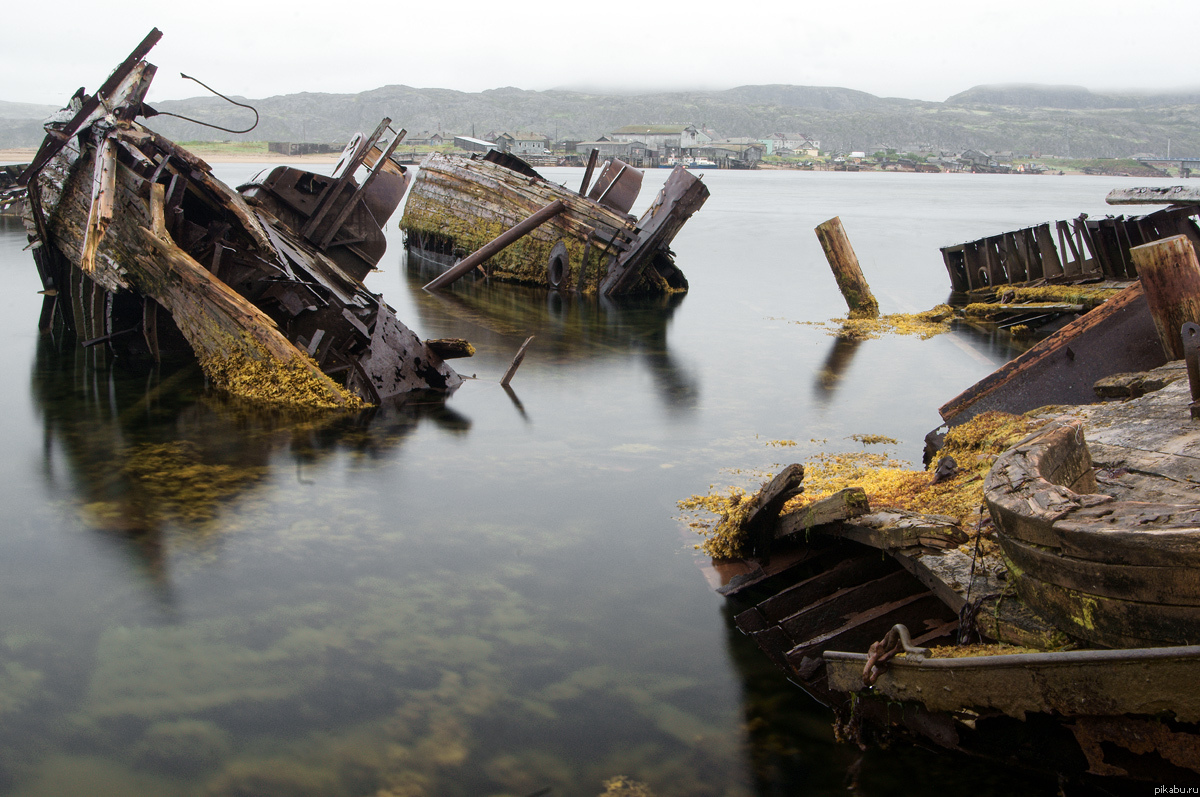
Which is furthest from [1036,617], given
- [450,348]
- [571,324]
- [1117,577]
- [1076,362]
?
[571,324]

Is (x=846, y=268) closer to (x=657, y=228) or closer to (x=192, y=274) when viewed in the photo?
(x=657, y=228)

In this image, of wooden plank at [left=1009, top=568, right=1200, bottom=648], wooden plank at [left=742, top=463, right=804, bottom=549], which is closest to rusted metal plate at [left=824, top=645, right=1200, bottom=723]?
wooden plank at [left=1009, top=568, right=1200, bottom=648]

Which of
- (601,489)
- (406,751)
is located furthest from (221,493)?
(406,751)

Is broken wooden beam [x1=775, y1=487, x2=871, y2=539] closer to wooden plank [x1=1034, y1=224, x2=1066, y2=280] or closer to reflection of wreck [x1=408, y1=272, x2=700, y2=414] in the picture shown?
reflection of wreck [x1=408, y1=272, x2=700, y2=414]

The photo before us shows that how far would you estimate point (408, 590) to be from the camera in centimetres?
610

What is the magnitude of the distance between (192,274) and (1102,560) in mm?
9462

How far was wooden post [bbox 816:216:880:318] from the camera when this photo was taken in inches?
663

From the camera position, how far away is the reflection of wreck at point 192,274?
10.3 meters

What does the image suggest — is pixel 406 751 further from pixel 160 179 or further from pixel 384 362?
pixel 160 179

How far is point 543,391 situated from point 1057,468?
8.27 meters

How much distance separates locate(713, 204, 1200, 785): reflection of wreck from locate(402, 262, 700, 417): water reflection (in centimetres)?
579

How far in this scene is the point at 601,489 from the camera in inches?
321

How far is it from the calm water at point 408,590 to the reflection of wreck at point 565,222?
619 cm

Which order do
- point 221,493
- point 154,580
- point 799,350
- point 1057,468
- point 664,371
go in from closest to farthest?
point 1057,468 < point 154,580 < point 221,493 < point 664,371 < point 799,350
